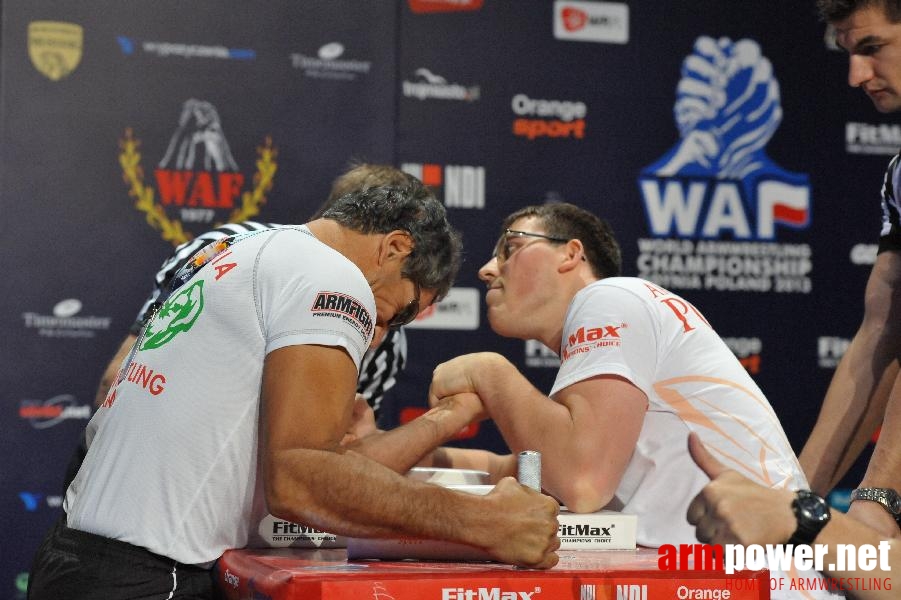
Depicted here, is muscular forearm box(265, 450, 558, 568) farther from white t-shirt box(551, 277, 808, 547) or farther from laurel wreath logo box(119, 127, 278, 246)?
laurel wreath logo box(119, 127, 278, 246)

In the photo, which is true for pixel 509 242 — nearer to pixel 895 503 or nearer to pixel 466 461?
pixel 466 461

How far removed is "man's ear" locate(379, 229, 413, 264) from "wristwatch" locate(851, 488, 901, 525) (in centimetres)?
98

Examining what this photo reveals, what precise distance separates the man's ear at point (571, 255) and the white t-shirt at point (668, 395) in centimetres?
59

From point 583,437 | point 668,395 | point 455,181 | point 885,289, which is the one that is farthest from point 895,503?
point 455,181

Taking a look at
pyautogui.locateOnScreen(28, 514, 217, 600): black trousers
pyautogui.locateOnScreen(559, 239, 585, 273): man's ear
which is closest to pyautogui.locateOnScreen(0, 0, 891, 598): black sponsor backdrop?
pyautogui.locateOnScreen(559, 239, 585, 273): man's ear

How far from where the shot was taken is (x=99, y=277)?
13.7 ft

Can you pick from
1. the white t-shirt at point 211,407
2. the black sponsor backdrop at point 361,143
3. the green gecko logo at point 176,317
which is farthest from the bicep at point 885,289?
the black sponsor backdrop at point 361,143

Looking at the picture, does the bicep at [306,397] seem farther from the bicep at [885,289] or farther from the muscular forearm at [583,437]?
the bicep at [885,289]

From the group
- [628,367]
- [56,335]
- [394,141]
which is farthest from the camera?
[394,141]

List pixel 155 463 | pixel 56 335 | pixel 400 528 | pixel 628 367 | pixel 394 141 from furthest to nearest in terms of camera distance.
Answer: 1. pixel 394 141
2. pixel 56 335
3. pixel 628 367
4. pixel 155 463
5. pixel 400 528

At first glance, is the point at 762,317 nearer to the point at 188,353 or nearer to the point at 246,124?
the point at 246,124

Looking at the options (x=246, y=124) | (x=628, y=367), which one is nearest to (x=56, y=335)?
(x=246, y=124)

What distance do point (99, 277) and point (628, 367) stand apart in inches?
108

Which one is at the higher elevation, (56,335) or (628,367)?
(628,367)
